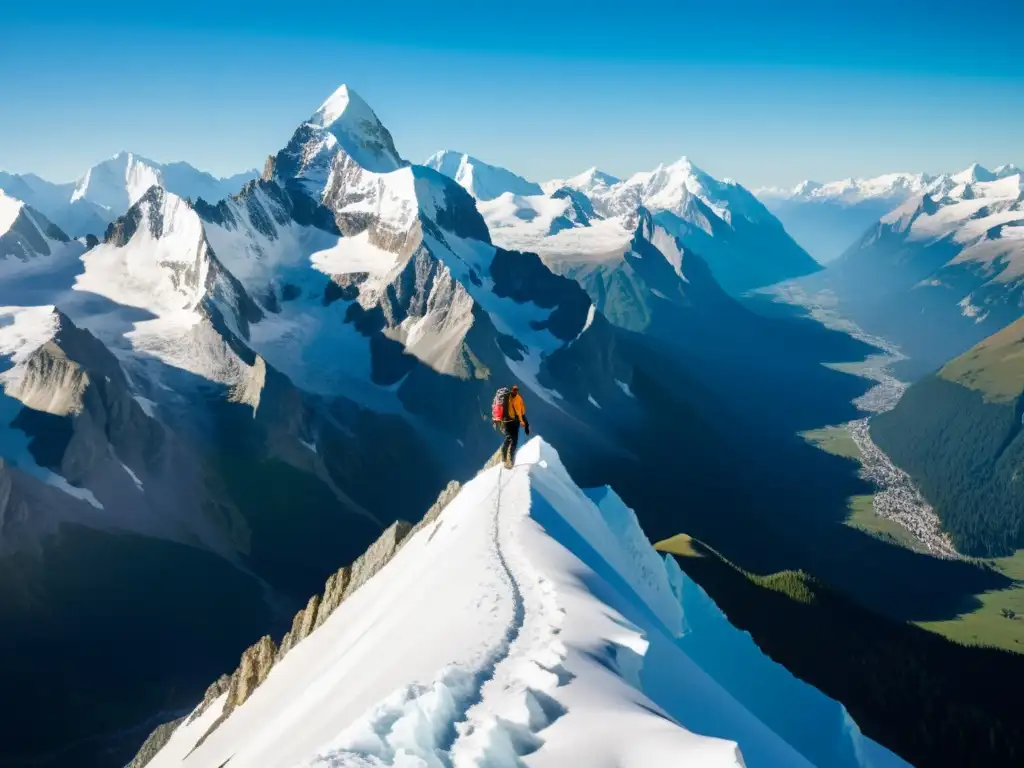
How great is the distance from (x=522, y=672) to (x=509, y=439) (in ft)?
80.6

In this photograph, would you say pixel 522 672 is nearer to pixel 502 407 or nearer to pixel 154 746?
pixel 502 407

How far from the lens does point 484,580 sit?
29.0 m

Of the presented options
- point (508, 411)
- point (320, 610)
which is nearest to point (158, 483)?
Result: point (320, 610)

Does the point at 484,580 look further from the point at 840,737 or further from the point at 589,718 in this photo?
the point at 840,737

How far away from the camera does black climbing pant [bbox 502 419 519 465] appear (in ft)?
141

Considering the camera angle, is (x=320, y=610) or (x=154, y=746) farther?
(x=154, y=746)

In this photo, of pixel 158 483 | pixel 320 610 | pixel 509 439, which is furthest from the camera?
pixel 158 483

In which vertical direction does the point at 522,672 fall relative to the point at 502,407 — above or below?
below

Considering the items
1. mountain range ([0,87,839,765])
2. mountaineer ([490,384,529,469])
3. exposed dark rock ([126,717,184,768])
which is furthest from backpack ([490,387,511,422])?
mountain range ([0,87,839,765])

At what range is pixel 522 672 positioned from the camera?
20.4 meters

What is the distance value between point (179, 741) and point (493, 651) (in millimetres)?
44122

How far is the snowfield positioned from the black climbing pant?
3.65 ft

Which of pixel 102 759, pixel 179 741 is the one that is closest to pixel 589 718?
pixel 179 741

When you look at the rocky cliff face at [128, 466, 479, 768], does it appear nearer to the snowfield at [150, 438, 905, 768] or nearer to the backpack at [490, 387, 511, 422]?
the snowfield at [150, 438, 905, 768]
